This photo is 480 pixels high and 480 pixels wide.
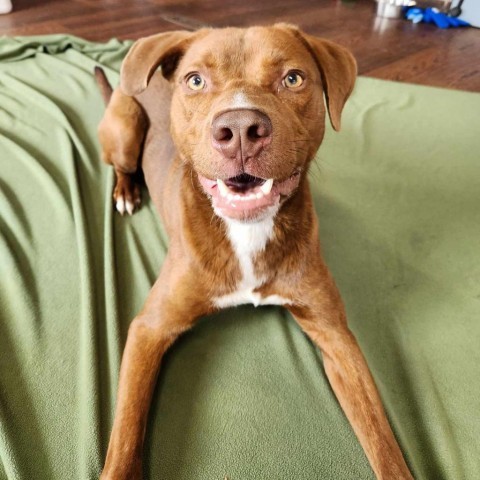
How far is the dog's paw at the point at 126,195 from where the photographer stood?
268 cm

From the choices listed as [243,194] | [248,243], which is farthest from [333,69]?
[248,243]

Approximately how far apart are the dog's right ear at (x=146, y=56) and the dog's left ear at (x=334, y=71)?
486 mm

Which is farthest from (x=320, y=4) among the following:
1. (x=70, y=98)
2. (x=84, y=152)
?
(x=84, y=152)

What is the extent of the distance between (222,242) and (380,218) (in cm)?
132

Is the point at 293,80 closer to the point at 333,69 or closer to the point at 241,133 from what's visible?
the point at 333,69

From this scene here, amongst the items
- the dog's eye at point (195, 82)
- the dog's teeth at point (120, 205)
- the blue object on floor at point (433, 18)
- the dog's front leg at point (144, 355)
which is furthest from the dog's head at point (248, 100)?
the blue object on floor at point (433, 18)

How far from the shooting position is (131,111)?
2.66 m

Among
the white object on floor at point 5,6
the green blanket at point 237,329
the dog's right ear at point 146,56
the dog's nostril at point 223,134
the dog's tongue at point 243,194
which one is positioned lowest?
the green blanket at point 237,329

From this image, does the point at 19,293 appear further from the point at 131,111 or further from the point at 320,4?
the point at 320,4

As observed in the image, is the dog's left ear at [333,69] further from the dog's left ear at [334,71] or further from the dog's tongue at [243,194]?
the dog's tongue at [243,194]

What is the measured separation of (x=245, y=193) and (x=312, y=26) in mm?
5421

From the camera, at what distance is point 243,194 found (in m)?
1.64

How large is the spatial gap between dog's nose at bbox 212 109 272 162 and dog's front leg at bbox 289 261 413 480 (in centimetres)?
67

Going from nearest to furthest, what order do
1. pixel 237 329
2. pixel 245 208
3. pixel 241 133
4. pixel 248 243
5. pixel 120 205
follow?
pixel 241 133 < pixel 245 208 < pixel 248 243 < pixel 237 329 < pixel 120 205
